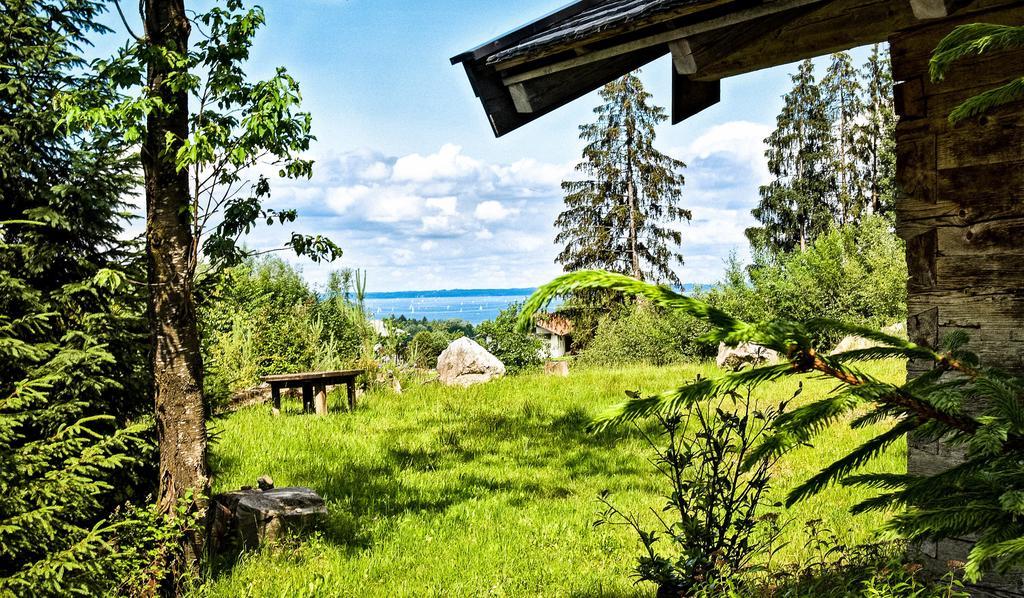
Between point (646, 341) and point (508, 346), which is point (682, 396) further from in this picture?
point (646, 341)

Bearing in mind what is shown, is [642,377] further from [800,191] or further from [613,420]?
[800,191]

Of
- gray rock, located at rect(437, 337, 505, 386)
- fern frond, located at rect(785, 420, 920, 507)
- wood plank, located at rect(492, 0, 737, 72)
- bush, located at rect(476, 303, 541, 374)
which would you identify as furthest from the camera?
bush, located at rect(476, 303, 541, 374)

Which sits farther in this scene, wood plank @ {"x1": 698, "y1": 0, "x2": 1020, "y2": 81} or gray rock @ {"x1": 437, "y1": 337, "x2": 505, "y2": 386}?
gray rock @ {"x1": 437, "y1": 337, "x2": 505, "y2": 386}

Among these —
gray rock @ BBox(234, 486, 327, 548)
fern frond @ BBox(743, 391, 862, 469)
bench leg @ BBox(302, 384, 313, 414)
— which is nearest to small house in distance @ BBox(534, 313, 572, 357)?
bench leg @ BBox(302, 384, 313, 414)

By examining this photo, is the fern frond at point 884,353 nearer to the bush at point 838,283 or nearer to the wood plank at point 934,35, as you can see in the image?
the wood plank at point 934,35

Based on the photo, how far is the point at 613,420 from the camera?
3.51ft

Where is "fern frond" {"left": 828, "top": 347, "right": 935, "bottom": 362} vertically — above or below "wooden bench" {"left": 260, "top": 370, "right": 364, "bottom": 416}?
above

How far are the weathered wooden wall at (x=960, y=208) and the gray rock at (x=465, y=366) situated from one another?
967cm

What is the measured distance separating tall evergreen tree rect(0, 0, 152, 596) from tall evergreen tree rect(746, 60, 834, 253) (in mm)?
28493

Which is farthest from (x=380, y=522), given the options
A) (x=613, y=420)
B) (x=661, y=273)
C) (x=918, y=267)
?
(x=661, y=273)

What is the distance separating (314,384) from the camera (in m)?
9.59

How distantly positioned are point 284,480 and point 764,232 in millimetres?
29096

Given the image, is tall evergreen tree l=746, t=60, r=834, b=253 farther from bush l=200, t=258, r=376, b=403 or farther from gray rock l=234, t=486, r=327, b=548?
gray rock l=234, t=486, r=327, b=548

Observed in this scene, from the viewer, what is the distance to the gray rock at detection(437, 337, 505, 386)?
41.2ft
